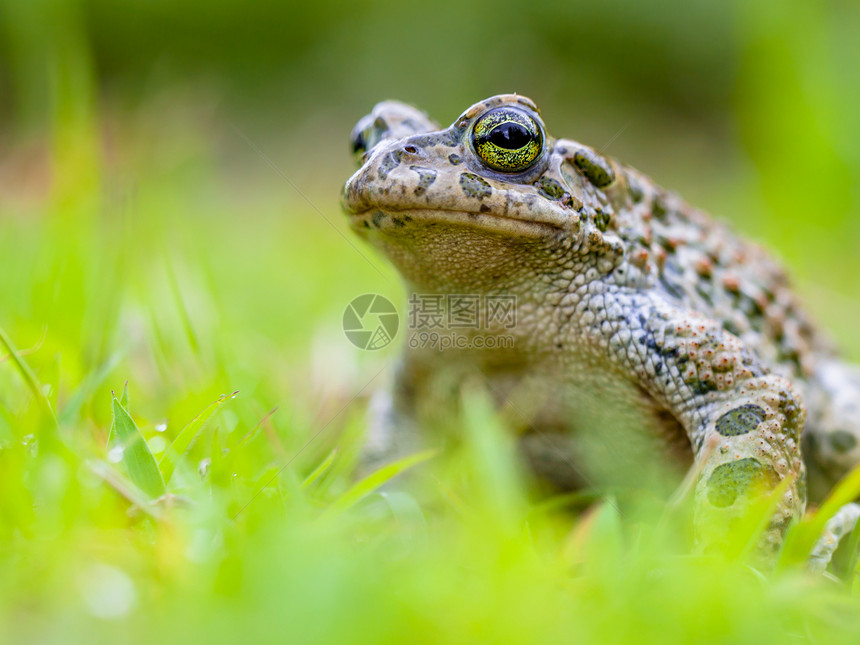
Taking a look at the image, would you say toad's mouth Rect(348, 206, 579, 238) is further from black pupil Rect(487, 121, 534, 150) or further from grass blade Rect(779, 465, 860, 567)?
grass blade Rect(779, 465, 860, 567)

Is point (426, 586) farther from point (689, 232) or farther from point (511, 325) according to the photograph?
point (689, 232)

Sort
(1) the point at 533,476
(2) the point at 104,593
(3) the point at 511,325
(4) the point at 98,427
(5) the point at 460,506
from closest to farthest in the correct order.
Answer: (2) the point at 104,593, (5) the point at 460,506, (4) the point at 98,427, (3) the point at 511,325, (1) the point at 533,476

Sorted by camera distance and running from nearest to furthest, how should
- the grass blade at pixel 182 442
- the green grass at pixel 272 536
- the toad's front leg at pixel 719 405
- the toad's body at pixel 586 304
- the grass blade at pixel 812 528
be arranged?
the green grass at pixel 272 536
the grass blade at pixel 812 528
the grass blade at pixel 182 442
the toad's front leg at pixel 719 405
the toad's body at pixel 586 304

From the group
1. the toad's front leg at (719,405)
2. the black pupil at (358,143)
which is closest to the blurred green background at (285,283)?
the toad's front leg at (719,405)

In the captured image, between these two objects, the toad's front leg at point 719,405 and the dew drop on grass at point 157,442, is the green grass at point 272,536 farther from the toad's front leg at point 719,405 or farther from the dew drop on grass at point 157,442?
the toad's front leg at point 719,405

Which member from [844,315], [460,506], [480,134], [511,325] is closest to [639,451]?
[511,325]

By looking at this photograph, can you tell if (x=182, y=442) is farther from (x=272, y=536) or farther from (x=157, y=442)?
(x=272, y=536)

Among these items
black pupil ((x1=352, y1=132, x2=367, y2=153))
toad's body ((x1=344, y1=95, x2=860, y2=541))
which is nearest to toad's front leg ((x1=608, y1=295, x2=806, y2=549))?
toad's body ((x1=344, y1=95, x2=860, y2=541))
